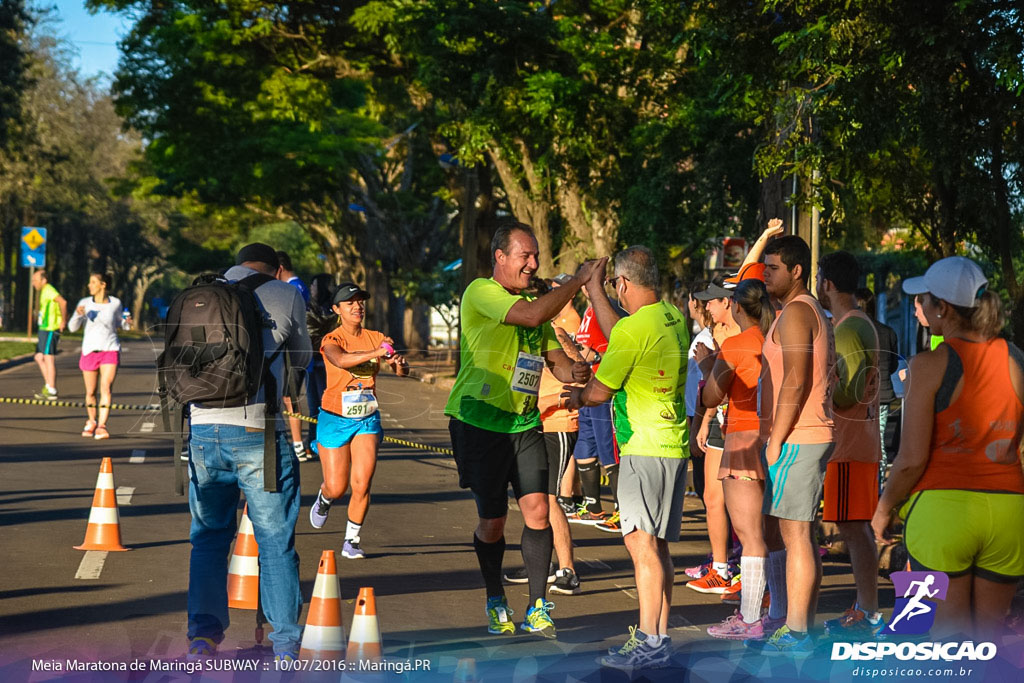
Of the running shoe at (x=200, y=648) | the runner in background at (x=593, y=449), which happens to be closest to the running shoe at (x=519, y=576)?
the runner in background at (x=593, y=449)

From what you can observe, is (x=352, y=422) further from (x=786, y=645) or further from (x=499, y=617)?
(x=786, y=645)

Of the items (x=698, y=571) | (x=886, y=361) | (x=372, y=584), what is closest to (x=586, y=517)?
(x=698, y=571)

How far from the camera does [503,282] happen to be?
7.00 meters

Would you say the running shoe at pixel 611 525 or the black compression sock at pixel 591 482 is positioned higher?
the black compression sock at pixel 591 482

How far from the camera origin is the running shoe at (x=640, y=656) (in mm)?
6188

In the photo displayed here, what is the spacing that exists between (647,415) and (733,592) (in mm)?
2211

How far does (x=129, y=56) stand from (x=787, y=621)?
31609 millimetres

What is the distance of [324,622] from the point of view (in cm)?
569

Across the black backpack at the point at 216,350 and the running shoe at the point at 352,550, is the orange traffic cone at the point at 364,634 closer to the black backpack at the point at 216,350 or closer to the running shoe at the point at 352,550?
the black backpack at the point at 216,350

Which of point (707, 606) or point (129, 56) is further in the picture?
point (129, 56)

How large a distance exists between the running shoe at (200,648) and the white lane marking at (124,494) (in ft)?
17.5

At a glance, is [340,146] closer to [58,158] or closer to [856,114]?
[58,158]

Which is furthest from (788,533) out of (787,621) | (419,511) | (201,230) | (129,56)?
(201,230)

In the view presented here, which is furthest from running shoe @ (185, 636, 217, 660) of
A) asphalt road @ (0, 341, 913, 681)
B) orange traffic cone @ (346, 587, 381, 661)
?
orange traffic cone @ (346, 587, 381, 661)
